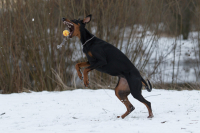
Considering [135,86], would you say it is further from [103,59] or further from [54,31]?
[54,31]

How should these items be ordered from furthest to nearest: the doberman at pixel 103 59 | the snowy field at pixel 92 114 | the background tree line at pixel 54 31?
1. the background tree line at pixel 54 31
2. the doberman at pixel 103 59
3. the snowy field at pixel 92 114

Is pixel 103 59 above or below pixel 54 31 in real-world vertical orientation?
below

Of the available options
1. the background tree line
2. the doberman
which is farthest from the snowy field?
the background tree line

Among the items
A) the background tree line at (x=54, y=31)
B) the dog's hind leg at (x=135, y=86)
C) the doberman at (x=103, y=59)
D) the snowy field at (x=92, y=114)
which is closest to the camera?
the snowy field at (x=92, y=114)

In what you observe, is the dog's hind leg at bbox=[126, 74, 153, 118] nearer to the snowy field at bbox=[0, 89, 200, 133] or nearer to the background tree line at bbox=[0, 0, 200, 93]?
the snowy field at bbox=[0, 89, 200, 133]

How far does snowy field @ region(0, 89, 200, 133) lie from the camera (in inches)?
128

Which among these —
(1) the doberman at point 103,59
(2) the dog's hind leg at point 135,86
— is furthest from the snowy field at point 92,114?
(1) the doberman at point 103,59

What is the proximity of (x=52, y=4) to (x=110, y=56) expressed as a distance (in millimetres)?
3847

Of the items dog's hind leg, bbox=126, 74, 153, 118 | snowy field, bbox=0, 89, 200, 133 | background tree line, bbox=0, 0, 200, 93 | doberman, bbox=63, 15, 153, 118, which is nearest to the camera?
snowy field, bbox=0, 89, 200, 133

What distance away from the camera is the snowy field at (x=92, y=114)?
128 inches

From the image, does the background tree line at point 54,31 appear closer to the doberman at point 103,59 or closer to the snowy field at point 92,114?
the snowy field at point 92,114

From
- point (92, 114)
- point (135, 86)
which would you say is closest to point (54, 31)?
point (92, 114)

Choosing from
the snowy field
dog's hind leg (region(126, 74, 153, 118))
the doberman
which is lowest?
the snowy field

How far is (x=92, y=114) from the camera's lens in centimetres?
436
